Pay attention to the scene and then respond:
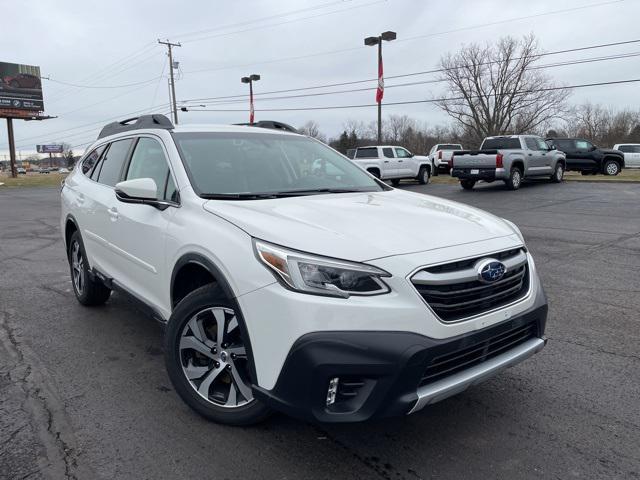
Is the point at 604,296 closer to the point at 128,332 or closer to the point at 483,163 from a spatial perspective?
the point at 128,332

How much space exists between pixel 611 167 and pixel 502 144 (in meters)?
8.93

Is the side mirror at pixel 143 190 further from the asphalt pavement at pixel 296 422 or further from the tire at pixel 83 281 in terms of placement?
the tire at pixel 83 281

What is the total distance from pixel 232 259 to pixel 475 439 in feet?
5.49

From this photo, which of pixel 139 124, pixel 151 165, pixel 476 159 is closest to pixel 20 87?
pixel 476 159

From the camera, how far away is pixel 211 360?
10.0 feet

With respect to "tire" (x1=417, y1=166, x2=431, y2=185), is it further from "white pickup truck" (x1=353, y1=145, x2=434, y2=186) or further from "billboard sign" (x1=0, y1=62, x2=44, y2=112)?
"billboard sign" (x1=0, y1=62, x2=44, y2=112)

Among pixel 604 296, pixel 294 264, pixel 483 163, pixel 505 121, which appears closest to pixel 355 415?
pixel 294 264

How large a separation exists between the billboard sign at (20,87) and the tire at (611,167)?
47.4 meters

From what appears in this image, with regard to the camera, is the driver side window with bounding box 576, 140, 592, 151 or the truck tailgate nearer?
the truck tailgate

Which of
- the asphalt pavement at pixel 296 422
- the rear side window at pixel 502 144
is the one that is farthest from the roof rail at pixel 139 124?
the rear side window at pixel 502 144

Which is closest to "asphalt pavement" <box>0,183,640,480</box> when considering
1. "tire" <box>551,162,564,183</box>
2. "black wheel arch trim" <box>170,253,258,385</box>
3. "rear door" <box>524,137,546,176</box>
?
"black wheel arch trim" <box>170,253,258,385</box>

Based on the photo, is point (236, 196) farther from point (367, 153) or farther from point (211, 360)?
point (367, 153)

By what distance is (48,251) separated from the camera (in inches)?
355

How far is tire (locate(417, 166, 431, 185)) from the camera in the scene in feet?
79.8
